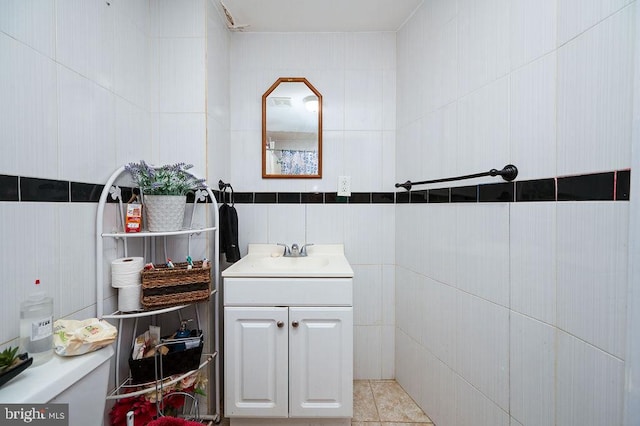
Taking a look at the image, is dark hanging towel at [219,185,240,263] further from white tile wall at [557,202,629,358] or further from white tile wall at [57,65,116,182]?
white tile wall at [557,202,629,358]

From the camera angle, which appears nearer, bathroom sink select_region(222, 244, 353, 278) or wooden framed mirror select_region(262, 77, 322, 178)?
bathroom sink select_region(222, 244, 353, 278)

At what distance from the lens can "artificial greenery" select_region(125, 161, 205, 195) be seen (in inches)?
45.3

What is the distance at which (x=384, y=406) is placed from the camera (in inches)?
61.7

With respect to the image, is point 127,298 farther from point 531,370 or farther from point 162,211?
point 531,370

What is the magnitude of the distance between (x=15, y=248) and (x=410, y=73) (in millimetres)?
1937

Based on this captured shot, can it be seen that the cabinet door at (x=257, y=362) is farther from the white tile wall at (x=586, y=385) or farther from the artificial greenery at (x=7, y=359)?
the white tile wall at (x=586, y=385)

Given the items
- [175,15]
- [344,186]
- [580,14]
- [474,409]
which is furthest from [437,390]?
[175,15]

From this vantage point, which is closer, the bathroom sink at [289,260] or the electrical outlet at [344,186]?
the bathroom sink at [289,260]

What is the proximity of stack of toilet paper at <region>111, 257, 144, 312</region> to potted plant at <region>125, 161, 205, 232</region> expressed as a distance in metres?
0.18

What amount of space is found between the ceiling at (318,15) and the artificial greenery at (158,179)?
108 centimetres

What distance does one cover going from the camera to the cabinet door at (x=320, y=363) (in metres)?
1.30

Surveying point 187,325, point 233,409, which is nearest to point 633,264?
point 233,409

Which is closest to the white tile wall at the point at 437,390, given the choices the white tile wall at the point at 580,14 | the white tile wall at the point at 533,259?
the white tile wall at the point at 533,259

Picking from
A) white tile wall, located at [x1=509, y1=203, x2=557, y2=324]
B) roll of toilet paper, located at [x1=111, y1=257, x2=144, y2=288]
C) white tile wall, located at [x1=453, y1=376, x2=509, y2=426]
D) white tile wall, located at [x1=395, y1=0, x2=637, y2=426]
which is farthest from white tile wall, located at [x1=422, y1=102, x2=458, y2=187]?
roll of toilet paper, located at [x1=111, y1=257, x2=144, y2=288]
